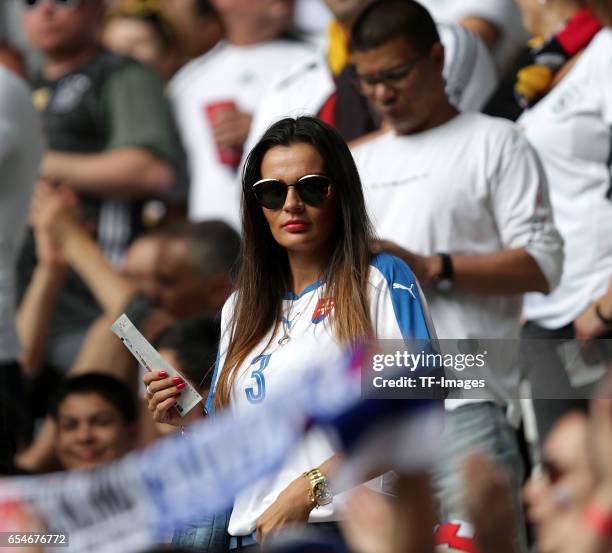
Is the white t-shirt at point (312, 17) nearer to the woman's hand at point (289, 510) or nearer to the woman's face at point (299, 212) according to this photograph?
the woman's face at point (299, 212)

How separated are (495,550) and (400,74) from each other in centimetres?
270

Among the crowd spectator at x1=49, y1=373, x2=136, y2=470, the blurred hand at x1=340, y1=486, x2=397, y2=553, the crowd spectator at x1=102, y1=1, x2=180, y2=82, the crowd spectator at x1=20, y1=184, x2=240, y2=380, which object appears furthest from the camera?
the crowd spectator at x1=102, y1=1, x2=180, y2=82

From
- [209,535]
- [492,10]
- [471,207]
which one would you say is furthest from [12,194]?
[209,535]

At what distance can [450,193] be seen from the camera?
15.3 feet

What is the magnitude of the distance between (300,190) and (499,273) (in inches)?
41.9

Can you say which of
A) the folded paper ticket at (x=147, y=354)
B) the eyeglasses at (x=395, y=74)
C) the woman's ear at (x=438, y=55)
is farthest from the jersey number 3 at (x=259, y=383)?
the woman's ear at (x=438, y=55)

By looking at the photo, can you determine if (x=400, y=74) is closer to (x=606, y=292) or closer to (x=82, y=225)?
(x=606, y=292)

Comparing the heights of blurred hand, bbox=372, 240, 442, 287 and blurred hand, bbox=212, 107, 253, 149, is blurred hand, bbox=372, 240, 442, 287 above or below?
above

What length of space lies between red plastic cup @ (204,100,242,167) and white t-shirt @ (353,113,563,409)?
5.34 feet

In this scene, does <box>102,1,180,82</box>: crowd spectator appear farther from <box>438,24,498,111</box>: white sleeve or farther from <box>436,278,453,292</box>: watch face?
<box>436,278,453,292</box>: watch face

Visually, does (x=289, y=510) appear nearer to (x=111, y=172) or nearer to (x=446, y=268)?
(x=446, y=268)

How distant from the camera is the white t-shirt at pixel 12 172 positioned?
5516mm

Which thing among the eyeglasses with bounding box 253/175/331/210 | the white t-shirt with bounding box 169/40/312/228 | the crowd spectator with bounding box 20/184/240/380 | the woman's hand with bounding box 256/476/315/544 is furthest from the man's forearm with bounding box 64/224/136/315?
the woman's hand with bounding box 256/476/315/544

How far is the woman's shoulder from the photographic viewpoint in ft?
11.5
